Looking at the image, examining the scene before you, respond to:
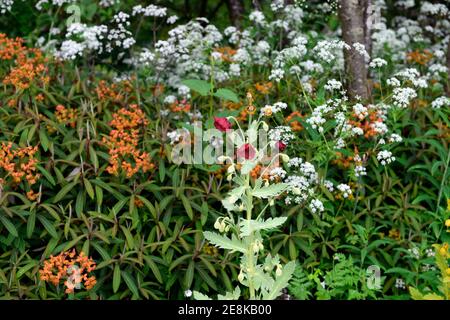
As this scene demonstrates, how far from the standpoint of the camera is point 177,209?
208 inches

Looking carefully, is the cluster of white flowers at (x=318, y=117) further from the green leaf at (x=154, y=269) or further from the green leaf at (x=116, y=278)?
the green leaf at (x=116, y=278)

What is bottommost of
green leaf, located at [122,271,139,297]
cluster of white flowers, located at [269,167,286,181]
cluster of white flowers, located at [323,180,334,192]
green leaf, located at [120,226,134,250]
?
green leaf, located at [122,271,139,297]

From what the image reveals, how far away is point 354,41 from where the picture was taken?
20.6 ft

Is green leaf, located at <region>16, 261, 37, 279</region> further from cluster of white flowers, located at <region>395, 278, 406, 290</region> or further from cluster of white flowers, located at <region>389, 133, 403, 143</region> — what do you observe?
cluster of white flowers, located at <region>389, 133, 403, 143</region>

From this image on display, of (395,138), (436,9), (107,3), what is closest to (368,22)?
(436,9)

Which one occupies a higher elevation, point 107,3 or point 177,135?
point 107,3

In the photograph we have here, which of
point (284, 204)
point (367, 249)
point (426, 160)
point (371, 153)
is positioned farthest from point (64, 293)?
point (426, 160)

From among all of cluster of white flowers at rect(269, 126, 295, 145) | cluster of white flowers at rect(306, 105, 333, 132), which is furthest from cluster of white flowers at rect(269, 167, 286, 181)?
cluster of white flowers at rect(306, 105, 333, 132)

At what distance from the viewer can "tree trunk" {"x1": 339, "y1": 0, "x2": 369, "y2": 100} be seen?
623 centimetres

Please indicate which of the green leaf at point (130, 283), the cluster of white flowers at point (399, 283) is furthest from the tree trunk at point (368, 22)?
the green leaf at point (130, 283)

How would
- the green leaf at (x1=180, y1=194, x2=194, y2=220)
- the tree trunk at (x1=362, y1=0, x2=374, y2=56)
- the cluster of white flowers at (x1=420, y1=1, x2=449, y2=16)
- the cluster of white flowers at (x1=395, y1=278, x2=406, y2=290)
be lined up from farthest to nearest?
the cluster of white flowers at (x1=420, y1=1, x2=449, y2=16) → the tree trunk at (x1=362, y1=0, x2=374, y2=56) → the cluster of white flowers at (x1=395, y1=278, x2=406, y2=290) → the green leaf at (x1=180, y1=194, x2=194, y2=220)

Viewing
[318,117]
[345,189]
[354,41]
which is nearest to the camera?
[318,117]

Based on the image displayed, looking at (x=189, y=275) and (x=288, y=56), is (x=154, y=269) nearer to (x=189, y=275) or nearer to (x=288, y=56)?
(x=189, y=275)
